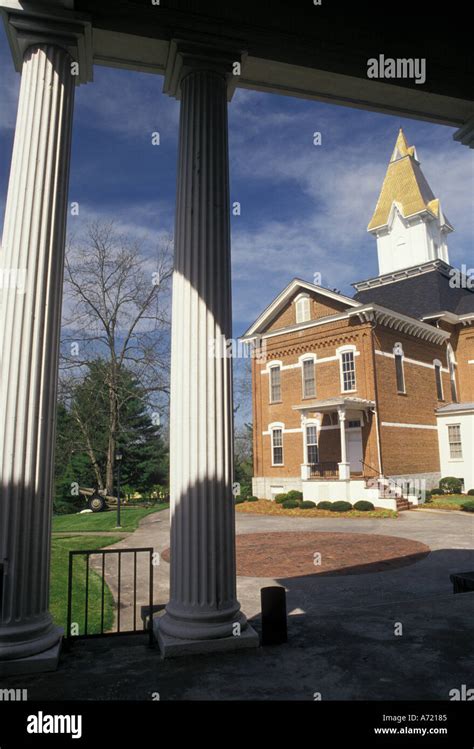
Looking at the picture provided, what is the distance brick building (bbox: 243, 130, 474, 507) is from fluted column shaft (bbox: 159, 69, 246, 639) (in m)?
18.6

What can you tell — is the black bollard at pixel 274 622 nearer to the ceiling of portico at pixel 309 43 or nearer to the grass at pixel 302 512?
the ceiling of portico at pixel 309 43

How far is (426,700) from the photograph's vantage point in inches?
132

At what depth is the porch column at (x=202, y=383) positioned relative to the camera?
434cm

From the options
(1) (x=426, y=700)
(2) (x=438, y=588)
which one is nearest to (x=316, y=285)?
(2) (x=438, y=588)

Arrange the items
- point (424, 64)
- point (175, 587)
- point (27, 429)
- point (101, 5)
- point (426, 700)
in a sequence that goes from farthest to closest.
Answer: point (424, 64) → point (101, 5) → point (175, 587) → point (27, 429) → point (426, 700)

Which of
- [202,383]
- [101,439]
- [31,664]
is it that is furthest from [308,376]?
[31,664]

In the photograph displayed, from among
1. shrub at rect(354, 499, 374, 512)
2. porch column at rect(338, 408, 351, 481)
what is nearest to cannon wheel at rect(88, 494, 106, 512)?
porch column at rect(338, 408, 351, 481)

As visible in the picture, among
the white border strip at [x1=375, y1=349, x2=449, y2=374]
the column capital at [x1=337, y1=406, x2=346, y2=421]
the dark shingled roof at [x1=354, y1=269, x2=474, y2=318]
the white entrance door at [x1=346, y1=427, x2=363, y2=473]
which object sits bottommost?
the white entrance door at [x1=346, y1=427, x2=363, y2=473]

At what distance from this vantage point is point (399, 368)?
1050 inches

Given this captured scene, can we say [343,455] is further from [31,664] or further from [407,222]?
[407,222]

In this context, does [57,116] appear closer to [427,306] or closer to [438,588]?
[438,588]

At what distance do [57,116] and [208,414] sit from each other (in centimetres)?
298

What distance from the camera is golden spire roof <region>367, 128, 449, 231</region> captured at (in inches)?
1550

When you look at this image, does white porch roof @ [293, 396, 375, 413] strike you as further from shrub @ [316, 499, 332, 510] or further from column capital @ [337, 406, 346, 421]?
shrub @ [316, 499, 332, 510]
